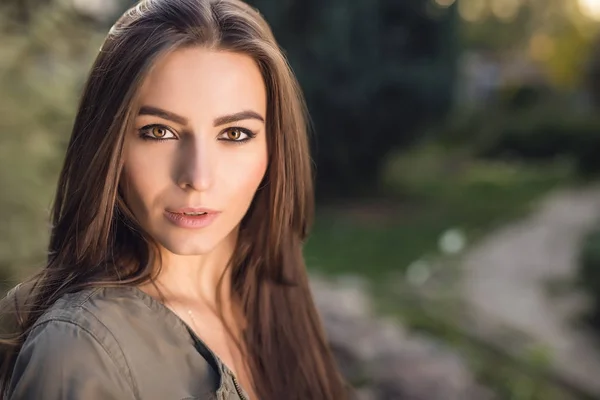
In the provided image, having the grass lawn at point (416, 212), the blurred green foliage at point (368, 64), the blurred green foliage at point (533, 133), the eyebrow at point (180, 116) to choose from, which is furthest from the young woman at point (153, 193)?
the blurred green foliage at point (533, 133)

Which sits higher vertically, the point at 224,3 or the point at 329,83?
the point at 329,83

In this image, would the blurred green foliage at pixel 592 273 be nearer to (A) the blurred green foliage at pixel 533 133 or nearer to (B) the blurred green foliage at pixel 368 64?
(B) the blurred green foliage at pixel 368 64

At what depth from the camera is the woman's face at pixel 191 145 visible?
1466mm

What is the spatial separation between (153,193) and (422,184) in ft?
39.8

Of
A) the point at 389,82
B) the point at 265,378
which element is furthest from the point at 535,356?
the point at 389,82

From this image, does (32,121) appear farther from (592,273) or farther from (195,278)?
(592,273)

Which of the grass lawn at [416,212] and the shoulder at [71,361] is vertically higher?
the grass lawn at [416,212]

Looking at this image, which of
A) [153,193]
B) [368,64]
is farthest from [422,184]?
[153,193]

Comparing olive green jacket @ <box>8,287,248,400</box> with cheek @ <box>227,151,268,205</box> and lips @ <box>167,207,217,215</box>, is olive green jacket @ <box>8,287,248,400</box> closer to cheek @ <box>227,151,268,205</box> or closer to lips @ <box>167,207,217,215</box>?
lips @ <box>167,207,217,215</box>

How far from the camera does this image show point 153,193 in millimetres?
1510

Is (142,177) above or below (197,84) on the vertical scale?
below

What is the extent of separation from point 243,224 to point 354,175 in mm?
9658

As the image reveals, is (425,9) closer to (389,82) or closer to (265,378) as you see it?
(389,82)

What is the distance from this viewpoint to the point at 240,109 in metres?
1.54
